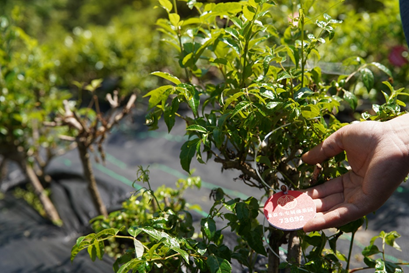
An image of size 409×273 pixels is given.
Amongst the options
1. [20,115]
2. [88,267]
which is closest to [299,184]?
[88,267]

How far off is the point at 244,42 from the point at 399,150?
0.48 m

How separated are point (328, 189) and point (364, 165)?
116 mm

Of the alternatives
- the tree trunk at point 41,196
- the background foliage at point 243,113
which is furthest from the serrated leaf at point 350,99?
the tree trunk at point 41,196

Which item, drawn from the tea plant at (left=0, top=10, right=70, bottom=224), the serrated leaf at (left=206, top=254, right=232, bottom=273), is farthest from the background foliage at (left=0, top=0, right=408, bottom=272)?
the tea plant at (left=0, top=10, right=70, bottom=224)

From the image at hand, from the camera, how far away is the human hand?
3.18 feet

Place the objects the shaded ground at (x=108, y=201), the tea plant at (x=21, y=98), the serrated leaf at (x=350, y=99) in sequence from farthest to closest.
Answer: the tea plant at (x=21, y=98) → the shaded ground at (x=108, y=201) → the serrated leaf at (x=350, y=99)

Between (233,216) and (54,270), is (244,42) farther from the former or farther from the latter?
(54,270)

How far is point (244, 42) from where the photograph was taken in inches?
39.6

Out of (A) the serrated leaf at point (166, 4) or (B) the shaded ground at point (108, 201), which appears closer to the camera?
(A) the serrated leaf at point (166, 4)

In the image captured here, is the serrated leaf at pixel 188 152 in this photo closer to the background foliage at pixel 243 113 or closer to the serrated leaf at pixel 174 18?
the background foliage at pixel 243 113

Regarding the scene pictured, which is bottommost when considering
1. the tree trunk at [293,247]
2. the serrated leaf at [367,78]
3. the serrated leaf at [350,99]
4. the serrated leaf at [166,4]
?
the tree trunk at [293,247]

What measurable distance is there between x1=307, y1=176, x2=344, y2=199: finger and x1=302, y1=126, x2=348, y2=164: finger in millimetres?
85

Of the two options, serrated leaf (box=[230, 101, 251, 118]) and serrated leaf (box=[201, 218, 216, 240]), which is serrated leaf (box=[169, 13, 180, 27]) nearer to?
serrated leaf (box=[230, 101, 251, 118])

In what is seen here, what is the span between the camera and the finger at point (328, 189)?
107cm
